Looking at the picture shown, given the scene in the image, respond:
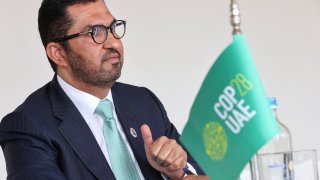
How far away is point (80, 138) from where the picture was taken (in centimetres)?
156

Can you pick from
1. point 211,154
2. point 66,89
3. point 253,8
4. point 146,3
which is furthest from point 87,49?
point 253,8

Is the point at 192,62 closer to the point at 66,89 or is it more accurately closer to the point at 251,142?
the point at 66,89

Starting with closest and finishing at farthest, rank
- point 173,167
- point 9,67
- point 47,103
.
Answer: point 173,167
point 47,103
point 9,67

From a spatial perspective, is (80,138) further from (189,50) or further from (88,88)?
(189,50)

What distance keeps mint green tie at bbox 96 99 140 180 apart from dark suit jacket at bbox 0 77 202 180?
3cm

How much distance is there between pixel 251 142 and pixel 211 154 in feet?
0.27

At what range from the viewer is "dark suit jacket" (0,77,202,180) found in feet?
4.78

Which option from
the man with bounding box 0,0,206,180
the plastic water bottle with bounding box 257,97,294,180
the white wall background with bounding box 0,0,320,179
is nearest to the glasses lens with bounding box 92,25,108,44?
the man with bounding box 0,0,206,180

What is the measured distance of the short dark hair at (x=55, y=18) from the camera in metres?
1.68

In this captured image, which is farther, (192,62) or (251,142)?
(192,62)

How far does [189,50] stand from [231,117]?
81.1 inches

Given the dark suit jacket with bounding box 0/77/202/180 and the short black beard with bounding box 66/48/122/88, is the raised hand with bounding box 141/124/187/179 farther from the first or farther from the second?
the short black beard with bounding box 66/48/122/88

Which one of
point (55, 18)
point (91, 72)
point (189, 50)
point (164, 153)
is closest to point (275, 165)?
point (164, 153)

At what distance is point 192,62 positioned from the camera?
2.85 metres
